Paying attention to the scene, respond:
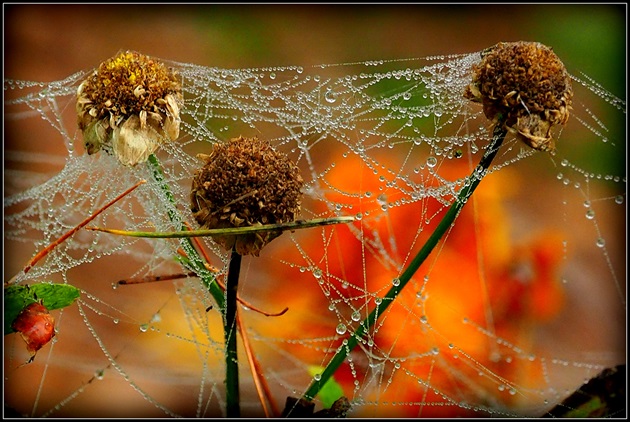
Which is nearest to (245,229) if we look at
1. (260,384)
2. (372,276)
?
(260,384)

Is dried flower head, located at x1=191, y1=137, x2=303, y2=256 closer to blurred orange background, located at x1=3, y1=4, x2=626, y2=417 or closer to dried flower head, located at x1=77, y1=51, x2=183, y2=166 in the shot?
dried flower head, located at x1=77, y1=51, x2=183, y2=166

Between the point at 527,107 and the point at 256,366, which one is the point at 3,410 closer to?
the point at 256,366

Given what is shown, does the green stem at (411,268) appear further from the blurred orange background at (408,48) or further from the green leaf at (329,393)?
the blurred orange background at (408,48)

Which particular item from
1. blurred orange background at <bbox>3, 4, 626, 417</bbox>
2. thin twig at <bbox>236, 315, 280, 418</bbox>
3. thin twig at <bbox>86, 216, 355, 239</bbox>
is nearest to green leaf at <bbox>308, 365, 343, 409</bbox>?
thin twig at <bbox>236, 315, 280, 418</bbox>

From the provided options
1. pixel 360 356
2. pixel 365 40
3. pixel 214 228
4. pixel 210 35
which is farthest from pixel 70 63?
pixel 214 228

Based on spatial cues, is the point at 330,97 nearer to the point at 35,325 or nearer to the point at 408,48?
the point at 35,325
